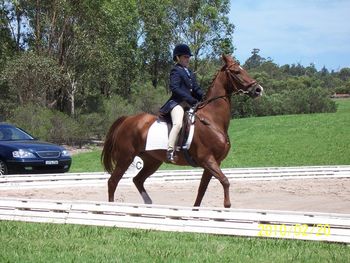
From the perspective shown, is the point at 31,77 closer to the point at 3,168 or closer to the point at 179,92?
the point at 3,168

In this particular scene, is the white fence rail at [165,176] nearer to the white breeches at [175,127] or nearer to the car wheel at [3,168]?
the car wheel at [3,168]

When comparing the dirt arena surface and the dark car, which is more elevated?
the dark car

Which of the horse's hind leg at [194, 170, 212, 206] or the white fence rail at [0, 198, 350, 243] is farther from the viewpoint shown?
the horse's hind leg at [194, 170, 212, 206]

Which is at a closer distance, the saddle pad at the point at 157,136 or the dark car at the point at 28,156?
the saddle pad at the point at 157,136

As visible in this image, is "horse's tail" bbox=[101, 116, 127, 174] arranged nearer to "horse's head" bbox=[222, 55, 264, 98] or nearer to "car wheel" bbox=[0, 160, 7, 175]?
"horse's head" bbox=[222, 55, 264, 98]

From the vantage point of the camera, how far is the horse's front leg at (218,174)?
929cm

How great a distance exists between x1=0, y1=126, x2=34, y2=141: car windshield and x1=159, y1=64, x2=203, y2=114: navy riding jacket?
9604 mm

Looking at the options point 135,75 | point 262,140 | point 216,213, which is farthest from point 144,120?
point 135,75

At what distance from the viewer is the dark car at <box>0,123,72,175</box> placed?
17.0m

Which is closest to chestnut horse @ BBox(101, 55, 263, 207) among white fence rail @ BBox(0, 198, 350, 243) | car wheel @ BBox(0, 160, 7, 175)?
white fence rail @ BBox(0, 198, 350, 243)

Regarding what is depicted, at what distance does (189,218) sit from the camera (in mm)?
8375

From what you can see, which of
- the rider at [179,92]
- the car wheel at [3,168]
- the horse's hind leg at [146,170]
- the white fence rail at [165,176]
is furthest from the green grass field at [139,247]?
the car wheel at [3,168]

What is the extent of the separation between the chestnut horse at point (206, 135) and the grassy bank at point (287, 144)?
11.8 metres

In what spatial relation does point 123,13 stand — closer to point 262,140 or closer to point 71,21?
point 71,21
